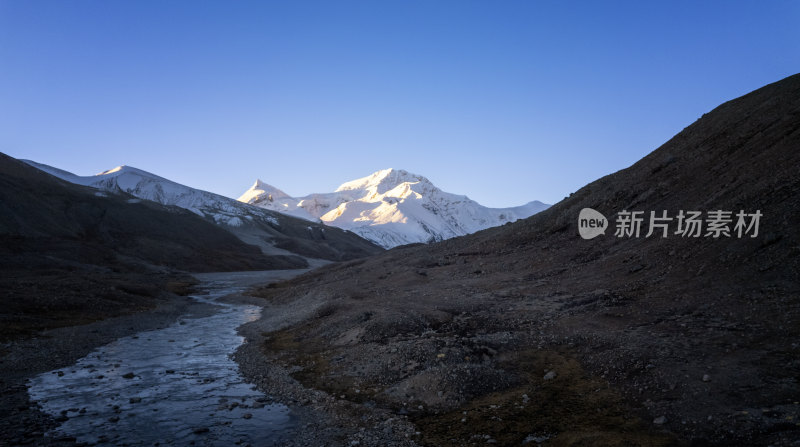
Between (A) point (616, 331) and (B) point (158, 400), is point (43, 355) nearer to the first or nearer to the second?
(B) point (158, 400)

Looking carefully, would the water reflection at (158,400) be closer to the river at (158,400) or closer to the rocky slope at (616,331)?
the river at (158,400)

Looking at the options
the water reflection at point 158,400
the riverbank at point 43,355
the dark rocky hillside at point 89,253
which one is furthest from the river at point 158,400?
the dark rocky hillside at point 89,253

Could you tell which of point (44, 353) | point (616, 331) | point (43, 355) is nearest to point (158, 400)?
point (43, 355)

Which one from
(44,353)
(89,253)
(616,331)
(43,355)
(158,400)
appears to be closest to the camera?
(158,400)

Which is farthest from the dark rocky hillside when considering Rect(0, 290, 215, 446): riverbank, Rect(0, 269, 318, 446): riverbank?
Rect(0, 290, 215, 446): riverbank

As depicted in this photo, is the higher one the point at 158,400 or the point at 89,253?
the point at 89,253

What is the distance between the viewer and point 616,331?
A: 1839 centimetres

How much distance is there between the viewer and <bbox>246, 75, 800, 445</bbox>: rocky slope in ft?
39.6

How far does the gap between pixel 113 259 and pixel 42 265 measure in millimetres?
28967

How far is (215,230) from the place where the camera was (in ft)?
485

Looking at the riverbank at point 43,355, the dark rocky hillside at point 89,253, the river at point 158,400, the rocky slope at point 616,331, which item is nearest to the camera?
the rocky slope at point 616,331

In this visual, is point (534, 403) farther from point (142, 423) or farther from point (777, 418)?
point (142, 423)

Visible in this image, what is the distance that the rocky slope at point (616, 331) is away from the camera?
1206cm

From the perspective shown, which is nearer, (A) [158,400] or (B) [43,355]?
(A) [158,400]
